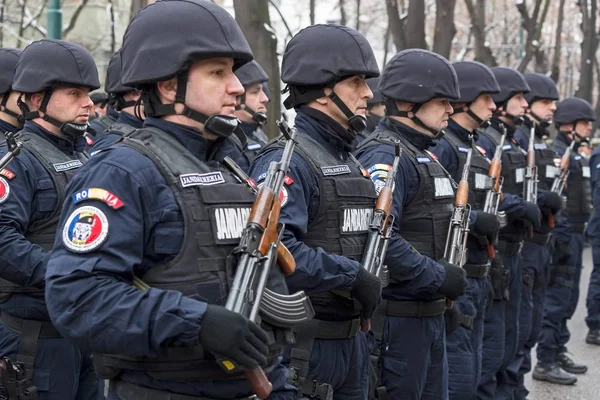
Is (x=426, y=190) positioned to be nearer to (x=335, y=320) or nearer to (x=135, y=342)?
(x=335, y=320)

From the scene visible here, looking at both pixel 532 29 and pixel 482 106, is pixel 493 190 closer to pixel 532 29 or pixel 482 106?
pixel 482 106

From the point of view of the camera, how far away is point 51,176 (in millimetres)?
5059

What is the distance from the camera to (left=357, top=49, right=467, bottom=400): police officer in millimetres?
5309

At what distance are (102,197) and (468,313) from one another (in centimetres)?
392

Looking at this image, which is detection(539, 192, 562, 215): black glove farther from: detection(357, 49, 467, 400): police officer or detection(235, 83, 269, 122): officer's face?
detection(357, 49, 467, 400): police officer

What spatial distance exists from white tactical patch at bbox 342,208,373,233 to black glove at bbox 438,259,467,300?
2.75ft

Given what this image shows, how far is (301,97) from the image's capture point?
4.91m

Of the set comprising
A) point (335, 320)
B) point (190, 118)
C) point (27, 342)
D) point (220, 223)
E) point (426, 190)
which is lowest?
point (27, 342)

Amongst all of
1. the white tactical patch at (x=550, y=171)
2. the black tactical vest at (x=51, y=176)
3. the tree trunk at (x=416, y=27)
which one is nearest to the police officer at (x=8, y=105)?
the black tactical vest at (x=51, y=176)

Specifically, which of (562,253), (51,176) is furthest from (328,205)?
(562,253)

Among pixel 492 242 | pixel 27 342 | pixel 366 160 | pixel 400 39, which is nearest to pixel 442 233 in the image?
pixel 366 160

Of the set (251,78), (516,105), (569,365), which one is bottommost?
(569,365)

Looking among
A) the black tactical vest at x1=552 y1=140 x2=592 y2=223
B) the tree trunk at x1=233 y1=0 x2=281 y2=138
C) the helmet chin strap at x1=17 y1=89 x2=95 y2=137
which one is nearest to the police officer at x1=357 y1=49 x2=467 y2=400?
the helmet chin strap at x1=17 y1=89 x2=95 y2=137

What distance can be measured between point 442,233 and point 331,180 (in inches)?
53.1
